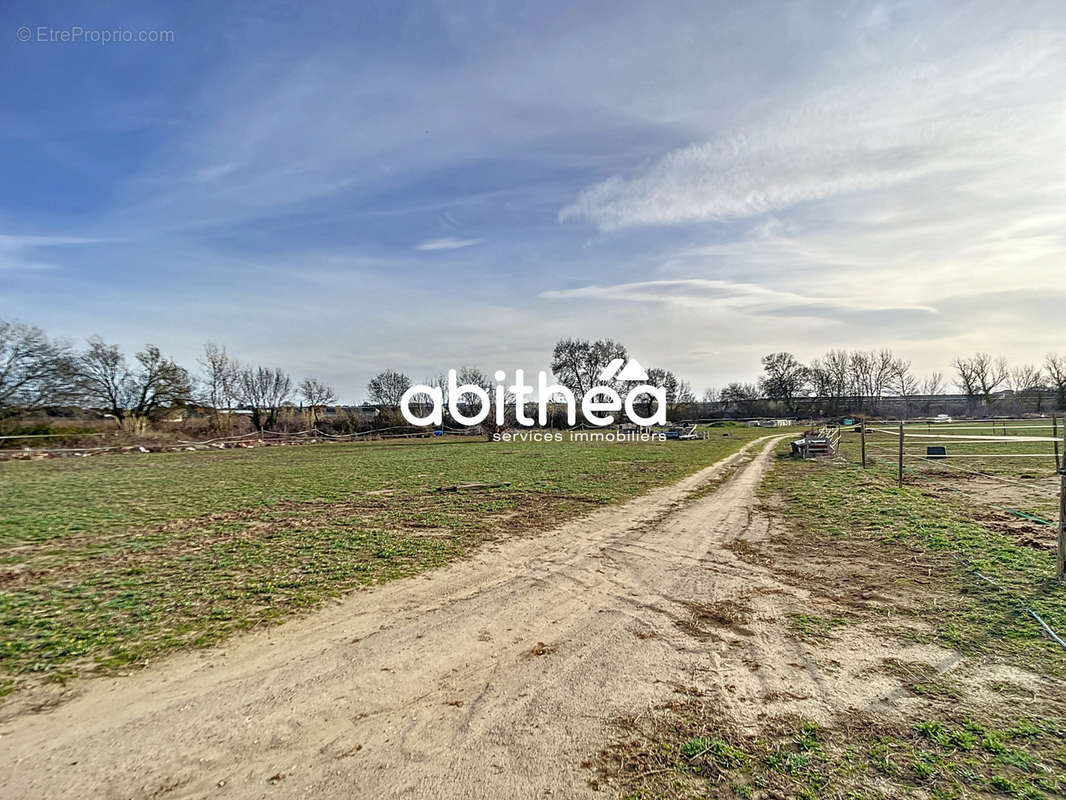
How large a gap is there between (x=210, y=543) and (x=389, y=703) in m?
6.57

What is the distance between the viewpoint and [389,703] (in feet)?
11.5

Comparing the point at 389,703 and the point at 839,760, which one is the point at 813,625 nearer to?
the point at 839,760

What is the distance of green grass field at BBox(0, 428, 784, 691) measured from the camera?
486cm

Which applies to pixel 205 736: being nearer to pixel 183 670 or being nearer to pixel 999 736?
pixel 183 670

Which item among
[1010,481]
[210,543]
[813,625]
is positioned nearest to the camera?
[813,625]

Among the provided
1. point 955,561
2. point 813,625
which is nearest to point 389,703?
point 813,625

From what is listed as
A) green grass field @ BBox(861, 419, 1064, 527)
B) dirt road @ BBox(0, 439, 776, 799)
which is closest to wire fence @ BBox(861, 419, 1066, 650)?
green grass field @ BBox(861, 419, 1064, 527)

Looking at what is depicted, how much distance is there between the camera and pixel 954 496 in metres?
11.8

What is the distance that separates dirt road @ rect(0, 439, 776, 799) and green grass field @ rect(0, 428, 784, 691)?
862 mm

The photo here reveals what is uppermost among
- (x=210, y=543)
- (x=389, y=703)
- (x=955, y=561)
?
(x=955, y=561)

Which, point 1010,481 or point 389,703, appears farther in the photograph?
point 1010,481

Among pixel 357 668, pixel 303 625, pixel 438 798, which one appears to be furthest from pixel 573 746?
pixel 303 625

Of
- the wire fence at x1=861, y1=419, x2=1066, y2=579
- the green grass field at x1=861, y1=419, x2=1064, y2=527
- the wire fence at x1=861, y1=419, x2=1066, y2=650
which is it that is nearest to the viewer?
the wire fence at x1=861, y1=419, x2=1066, y2=650

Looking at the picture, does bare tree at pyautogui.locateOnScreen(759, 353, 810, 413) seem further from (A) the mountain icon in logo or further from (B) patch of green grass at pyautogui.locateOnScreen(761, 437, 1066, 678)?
(B) patch of green grass at pyautogui.locateOnScreen(761, 437, 1066, 678)
